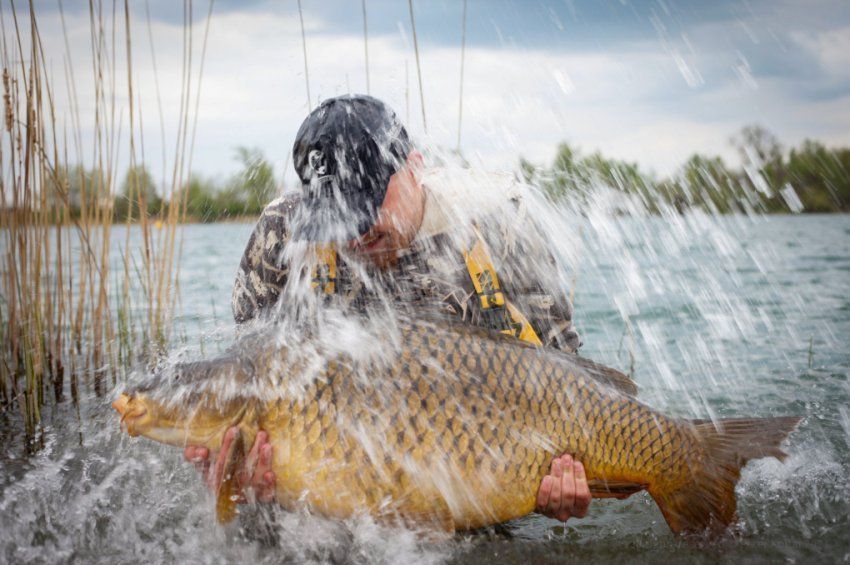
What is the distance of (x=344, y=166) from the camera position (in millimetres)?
2361

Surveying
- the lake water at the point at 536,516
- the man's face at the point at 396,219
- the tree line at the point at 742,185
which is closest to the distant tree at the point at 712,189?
the tree line at the point at 742,185

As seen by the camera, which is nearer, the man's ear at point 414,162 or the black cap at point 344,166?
the black cap at point 344,166

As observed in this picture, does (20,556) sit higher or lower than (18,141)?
lower

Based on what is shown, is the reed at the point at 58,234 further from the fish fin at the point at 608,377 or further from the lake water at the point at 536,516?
the fish fin at the point at 608,377

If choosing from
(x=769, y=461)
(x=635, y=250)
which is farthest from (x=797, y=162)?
(x=769, y=461)

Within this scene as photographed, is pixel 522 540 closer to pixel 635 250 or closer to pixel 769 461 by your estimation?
pixel 769 461

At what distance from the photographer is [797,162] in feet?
183

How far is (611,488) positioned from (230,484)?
119cm

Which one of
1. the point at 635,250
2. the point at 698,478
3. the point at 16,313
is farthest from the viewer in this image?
the point at 635,250

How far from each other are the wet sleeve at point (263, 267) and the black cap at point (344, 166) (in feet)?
1.51

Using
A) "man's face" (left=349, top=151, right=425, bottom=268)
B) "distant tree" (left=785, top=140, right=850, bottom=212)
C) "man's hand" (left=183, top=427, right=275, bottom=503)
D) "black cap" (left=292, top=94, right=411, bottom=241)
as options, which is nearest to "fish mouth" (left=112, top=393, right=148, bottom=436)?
"man's hand" (left=183, top=427, right=275, bottom=503)

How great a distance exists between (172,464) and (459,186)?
6.05 feet

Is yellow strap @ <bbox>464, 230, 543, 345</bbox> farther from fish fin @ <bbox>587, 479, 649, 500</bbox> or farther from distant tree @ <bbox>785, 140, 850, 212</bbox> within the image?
distant tree @ <bbox>785, 140, 850, 212</bbox>

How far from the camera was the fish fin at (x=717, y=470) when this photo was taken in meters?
2.08
